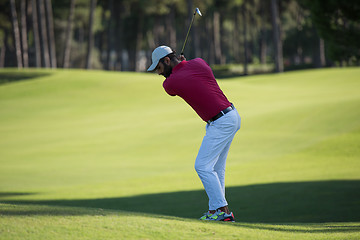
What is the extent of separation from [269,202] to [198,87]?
15.5ft

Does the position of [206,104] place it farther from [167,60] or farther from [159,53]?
[159,53]

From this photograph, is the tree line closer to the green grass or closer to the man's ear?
the green grass

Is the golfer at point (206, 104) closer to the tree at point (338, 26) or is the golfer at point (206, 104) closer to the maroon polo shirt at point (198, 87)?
the maroon polo shirt at point (198, 87)

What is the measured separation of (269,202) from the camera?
985cm

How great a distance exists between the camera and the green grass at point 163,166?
5480mm

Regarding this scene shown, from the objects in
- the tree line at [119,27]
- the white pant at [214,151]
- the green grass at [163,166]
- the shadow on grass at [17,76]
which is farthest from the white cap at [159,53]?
the tree line at [119,27]

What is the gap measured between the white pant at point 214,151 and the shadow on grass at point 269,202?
212 cm

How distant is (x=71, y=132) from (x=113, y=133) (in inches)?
89.9

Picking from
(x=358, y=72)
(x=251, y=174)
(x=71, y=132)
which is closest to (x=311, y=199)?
(x=251, y=174)

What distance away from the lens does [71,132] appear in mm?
21781

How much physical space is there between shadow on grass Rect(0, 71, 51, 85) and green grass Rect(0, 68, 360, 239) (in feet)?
22.9

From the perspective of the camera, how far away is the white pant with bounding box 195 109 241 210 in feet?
19.7

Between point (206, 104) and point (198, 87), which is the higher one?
point (198, 87)

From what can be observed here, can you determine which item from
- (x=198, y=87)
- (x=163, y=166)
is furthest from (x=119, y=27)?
(x=198, y=87)
